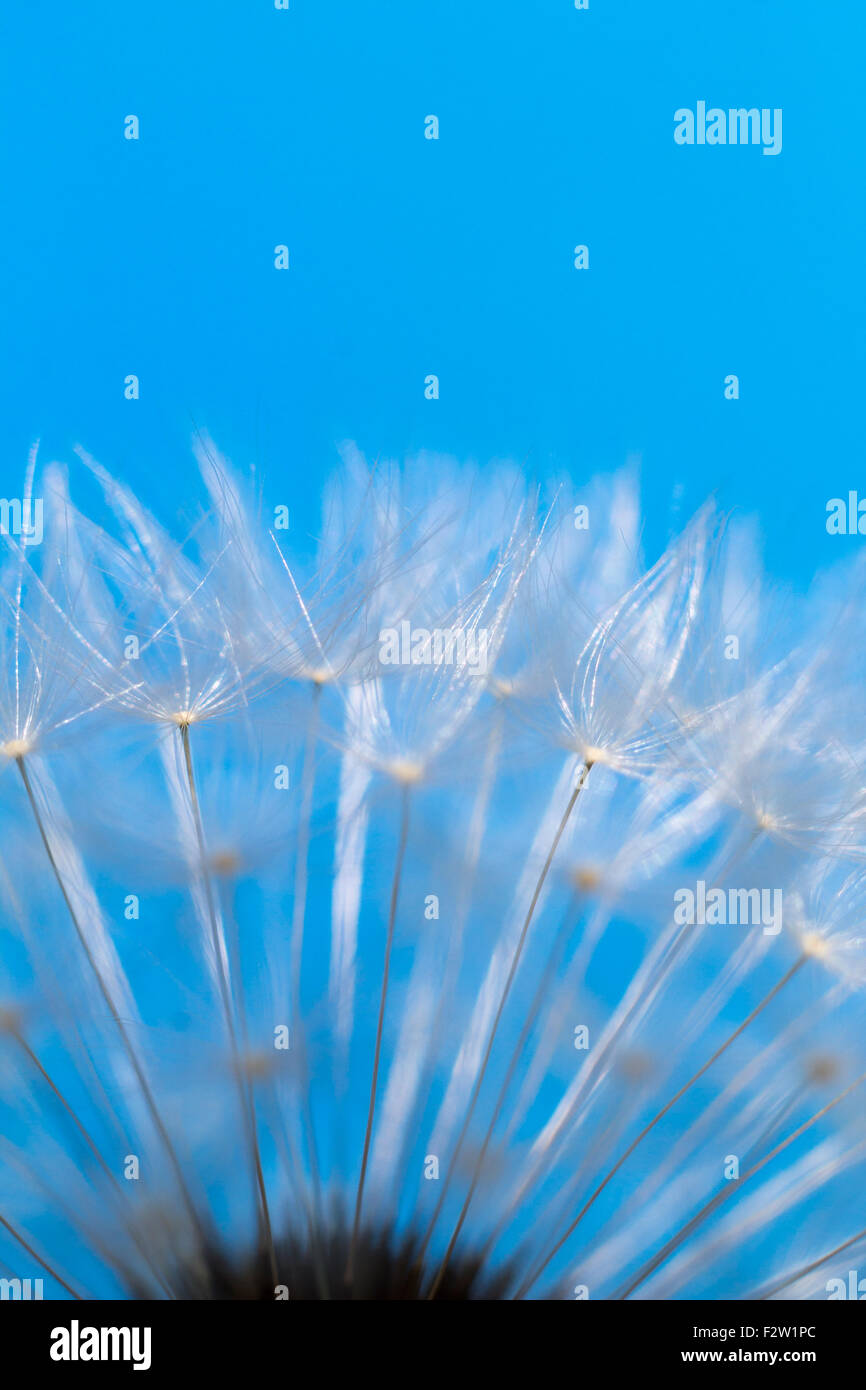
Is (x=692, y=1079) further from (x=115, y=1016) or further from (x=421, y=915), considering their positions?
(x=115, y=1016)

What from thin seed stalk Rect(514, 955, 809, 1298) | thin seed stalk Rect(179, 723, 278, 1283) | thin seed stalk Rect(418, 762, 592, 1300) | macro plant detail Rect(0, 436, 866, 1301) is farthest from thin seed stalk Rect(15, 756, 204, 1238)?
thin seed stalk Rect(514, 955, 809, 1298)

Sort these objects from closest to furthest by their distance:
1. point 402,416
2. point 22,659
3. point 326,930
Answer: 1. point 22,659
2. point 326,930
3. point 402,416

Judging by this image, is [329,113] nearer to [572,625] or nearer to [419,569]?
[419,569]

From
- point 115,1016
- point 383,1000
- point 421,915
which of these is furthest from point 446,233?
point 115,1016

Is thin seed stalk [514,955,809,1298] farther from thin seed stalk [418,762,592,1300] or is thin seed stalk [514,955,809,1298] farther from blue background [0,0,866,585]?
blue background [0,0,866,585]

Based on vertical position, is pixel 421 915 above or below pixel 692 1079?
above

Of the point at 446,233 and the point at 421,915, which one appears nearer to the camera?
the point at 421,915
